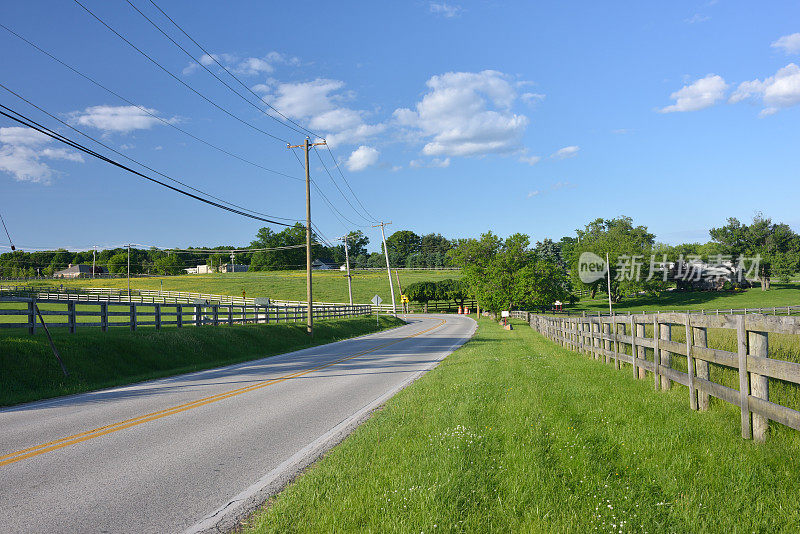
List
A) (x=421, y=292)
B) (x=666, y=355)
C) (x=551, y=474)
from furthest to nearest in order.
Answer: (x=421, y=292) → (x=666, y=355) → (x=551, y=474)

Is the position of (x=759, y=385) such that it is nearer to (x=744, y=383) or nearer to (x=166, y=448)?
(x=744, y=383)

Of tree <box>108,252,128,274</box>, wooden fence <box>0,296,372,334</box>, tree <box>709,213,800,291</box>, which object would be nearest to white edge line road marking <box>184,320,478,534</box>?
wooden fence <box>0,296,372,334</box>

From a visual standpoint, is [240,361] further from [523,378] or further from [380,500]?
[380,500]

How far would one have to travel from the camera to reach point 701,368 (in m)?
7.39

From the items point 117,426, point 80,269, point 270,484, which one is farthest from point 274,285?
point 270,484

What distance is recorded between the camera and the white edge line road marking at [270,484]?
4.44m

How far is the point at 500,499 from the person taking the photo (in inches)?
175

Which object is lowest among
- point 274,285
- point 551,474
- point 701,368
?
point 551,474

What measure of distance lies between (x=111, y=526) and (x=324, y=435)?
338 centimetres

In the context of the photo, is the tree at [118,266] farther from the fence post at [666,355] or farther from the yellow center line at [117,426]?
the fence post at [666,355]

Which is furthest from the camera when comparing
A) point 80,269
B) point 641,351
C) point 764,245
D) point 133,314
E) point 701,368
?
point 80,269

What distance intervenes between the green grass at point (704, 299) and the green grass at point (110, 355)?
3049 inches

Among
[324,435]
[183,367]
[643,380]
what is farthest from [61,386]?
[643,380]

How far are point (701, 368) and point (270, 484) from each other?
6.23 meters
